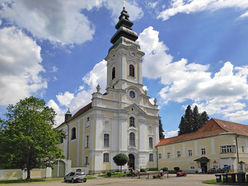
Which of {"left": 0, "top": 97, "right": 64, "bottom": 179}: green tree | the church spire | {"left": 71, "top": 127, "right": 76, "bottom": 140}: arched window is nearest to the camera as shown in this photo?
{"left": 0, "top": 97, "right": 64, "bottom": 179}: green tree

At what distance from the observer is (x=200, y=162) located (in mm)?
35969

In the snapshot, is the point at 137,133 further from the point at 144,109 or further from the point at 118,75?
the point at 118,75

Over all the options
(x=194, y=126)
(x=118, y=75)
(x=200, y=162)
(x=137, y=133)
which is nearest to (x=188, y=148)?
(x=200, y=162)

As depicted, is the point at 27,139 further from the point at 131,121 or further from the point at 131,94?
the point at 131,94

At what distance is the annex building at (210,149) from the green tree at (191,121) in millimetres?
19016

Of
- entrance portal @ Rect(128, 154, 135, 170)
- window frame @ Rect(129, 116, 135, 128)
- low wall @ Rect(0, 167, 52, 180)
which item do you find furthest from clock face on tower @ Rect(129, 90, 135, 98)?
low wall @ Rect(0, 167, 52, 180)

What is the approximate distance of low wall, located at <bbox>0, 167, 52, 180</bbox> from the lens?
28059 millimetres

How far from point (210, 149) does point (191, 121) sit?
27.4 meters

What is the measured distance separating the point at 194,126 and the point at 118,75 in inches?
1100

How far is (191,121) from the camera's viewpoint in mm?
61938

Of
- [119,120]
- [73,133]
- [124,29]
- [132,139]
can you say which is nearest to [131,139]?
[132,139]

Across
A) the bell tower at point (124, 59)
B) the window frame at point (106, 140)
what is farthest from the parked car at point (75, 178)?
the bell tower at point (124, 59)

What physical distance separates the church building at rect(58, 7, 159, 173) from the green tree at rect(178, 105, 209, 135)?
17909mm

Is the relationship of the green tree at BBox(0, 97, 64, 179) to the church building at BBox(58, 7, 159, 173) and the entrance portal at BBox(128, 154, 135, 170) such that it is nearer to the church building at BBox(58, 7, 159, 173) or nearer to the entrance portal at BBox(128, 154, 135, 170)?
the church building at BBox(58, 7, 159, 173)
